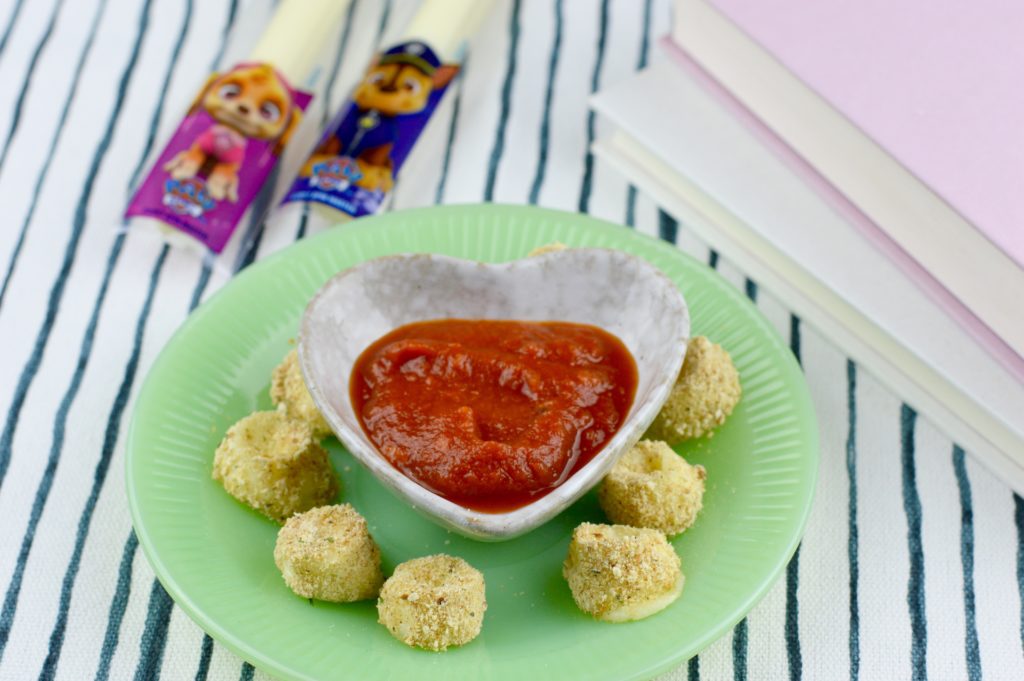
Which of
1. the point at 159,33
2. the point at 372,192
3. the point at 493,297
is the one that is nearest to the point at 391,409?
the point at 493,297

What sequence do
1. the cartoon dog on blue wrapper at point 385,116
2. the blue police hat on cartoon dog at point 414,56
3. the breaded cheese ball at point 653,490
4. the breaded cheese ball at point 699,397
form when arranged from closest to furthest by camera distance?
the breaded cheese ball at point 653,490
the breaded cheese ball at point 699,397
the cartoon dog on blue wrapper at point 385,116
the blue police hat on cartoon dog at point 414,56

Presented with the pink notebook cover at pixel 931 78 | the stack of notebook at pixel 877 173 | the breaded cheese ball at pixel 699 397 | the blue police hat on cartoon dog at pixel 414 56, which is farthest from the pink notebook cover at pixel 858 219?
the blue police hat on cartoon dog at pixel 414 56

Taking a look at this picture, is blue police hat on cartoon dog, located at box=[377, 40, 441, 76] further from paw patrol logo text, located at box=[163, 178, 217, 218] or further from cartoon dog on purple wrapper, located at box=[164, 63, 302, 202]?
paw patrol logo text, located at box=[163, 178, 217, 218]

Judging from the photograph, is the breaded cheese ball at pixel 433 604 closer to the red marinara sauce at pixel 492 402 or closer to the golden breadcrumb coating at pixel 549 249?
the red marinara sauce at pixel 492 402

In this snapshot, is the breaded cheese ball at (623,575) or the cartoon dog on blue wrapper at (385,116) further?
the cartoon dog on blue wrapper at (385,116)

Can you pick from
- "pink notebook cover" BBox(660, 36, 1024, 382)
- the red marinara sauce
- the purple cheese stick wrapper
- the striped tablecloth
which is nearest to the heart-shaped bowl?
the red marinara sauce

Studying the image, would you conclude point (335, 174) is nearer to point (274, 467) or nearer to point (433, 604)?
point (274, 467)

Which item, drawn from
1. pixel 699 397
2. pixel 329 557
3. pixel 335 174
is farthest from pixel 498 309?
pixel 335 174
